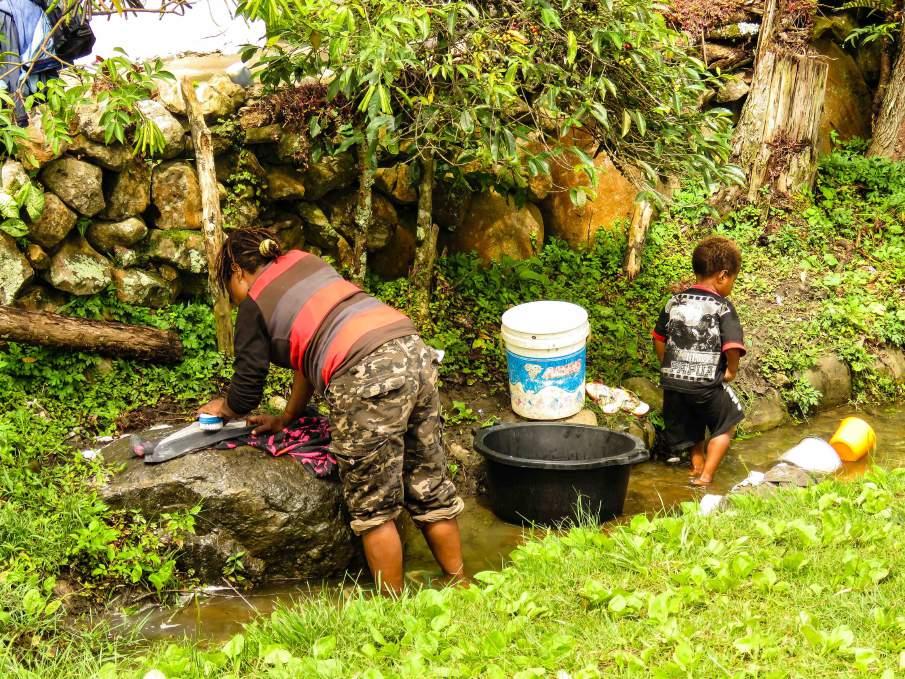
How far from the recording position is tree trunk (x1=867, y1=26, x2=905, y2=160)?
9180 mm

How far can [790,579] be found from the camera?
12.0 ft

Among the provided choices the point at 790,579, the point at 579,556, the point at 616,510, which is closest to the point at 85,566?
the point at 579,556

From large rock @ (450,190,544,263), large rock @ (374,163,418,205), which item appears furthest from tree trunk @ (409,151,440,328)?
large rock @ (450,190,544,263)

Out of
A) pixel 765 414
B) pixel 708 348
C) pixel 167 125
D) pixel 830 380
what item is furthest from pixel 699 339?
pixel 167 125

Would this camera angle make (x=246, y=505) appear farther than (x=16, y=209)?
No

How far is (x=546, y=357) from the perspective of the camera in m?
5.95

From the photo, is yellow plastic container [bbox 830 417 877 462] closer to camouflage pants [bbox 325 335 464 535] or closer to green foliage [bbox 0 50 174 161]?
camouflage pants [bbox 325 335 464 535]

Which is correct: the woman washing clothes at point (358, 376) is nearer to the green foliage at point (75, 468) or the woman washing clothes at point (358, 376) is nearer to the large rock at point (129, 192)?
the green foliage at point (75, 468)

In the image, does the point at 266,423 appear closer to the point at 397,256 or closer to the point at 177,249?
the point at 177,249

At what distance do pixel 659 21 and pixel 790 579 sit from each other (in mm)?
3553

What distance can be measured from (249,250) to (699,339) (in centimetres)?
317

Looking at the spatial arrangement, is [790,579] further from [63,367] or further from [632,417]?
[63,367]

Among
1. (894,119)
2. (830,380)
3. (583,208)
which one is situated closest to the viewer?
(830,380)

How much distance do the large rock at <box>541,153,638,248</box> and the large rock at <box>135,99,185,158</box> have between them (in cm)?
331
